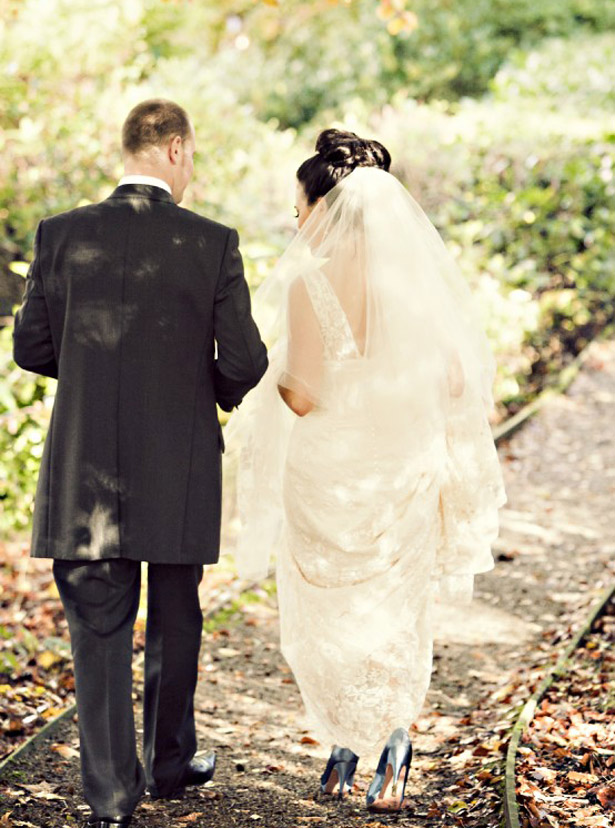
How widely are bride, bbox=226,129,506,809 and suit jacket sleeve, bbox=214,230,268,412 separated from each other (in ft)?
1.09

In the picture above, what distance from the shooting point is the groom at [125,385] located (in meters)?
3.80

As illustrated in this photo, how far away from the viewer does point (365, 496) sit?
4.21m

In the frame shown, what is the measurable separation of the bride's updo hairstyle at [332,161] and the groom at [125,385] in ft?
1.66

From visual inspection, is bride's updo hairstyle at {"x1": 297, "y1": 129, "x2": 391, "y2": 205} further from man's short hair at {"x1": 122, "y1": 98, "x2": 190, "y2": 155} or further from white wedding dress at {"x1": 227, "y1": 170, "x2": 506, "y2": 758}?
man's short hair at {"x1": 122, "y1": 98, "x2": 190, "y2": 155}

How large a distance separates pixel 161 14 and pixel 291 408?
13.6 m

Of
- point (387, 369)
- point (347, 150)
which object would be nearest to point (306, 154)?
point (347, 150)

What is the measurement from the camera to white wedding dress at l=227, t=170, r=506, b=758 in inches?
164

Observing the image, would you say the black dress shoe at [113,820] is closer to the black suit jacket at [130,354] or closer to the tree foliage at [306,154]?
the black suit jacket at [130,354]

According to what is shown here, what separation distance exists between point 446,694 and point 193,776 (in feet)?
5.20

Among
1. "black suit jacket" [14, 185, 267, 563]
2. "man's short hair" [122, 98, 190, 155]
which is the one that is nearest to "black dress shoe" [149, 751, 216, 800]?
"black suit jacket" [14, 185, 267, 563]

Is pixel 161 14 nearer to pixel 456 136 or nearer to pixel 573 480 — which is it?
pixel 456 136

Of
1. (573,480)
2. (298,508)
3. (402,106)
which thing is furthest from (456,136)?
(298,508)

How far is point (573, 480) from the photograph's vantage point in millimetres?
9109

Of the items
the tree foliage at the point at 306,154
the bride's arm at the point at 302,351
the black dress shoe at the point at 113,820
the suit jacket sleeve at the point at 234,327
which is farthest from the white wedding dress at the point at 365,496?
the tree foliage at the point at 306,154
